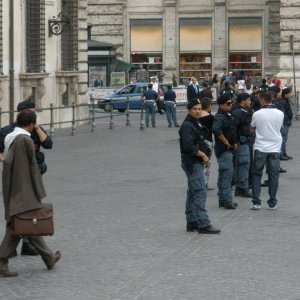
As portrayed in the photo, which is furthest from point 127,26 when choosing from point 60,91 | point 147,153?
point 147,153

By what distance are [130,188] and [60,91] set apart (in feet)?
59.5

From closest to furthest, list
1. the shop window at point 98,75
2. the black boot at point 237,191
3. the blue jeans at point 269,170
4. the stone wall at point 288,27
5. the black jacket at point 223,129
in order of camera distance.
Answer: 1. the blue jeans at point 269,170
2. the black jacket at point 223,129
3. the black boot at point 237,191
4. the stone wall at point 288,27
5. the shop window at point 98,75

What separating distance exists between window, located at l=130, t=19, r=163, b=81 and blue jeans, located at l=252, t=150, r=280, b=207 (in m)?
46.3

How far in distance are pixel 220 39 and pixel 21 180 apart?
169 ft

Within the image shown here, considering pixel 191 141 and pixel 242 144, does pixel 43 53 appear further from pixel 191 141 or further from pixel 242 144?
pixel 191 141

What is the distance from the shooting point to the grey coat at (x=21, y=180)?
43.3ft

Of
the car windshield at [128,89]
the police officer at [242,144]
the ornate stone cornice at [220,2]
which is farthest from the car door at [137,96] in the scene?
the police officer at [242,144]

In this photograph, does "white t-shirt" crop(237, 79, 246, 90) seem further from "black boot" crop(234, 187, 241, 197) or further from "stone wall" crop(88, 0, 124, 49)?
"black boot" crop(234, 187, 241, 197)

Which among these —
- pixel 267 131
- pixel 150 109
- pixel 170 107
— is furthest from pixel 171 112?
pixel 267 131

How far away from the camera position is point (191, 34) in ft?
213

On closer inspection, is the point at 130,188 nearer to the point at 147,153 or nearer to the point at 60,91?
the point at 147,153

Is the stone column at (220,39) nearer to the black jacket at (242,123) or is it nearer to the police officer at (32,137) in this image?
the black jacket at (242,123)

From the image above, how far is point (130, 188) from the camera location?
22172mm

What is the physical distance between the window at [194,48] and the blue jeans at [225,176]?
4538 cm
